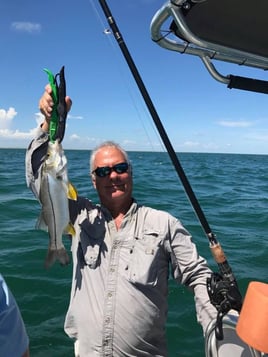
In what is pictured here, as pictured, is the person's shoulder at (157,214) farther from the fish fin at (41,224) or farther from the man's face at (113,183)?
the fish fin at (41,224)

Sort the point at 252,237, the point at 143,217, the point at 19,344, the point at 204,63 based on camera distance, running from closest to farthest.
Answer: the point at 19,344, the point at 204,63, the point at 143,217, the point at 252,237

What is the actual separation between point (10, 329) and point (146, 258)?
5.54 feet

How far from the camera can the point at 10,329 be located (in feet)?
Answer: 4.62

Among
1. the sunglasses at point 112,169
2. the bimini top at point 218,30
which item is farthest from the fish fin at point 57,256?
the bimini top at point 218,30

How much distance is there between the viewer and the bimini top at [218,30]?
5.90 feet

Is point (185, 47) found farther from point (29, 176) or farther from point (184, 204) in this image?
point (184, 204)

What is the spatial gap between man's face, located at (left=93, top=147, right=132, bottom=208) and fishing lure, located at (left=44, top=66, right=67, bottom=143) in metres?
0.49

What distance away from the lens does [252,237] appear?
10273 mm

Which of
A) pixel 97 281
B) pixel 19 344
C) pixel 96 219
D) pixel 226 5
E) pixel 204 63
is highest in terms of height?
pixel 226 5

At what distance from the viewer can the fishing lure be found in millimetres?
2697

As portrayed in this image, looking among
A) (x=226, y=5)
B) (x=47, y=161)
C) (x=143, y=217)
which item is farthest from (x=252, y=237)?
(x=226, y=5)

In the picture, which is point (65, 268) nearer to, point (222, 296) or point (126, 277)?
point (126, 277)

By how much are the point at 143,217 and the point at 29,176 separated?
1025 millimetres

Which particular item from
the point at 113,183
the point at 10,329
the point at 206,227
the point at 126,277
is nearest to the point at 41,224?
the point at 113,183
